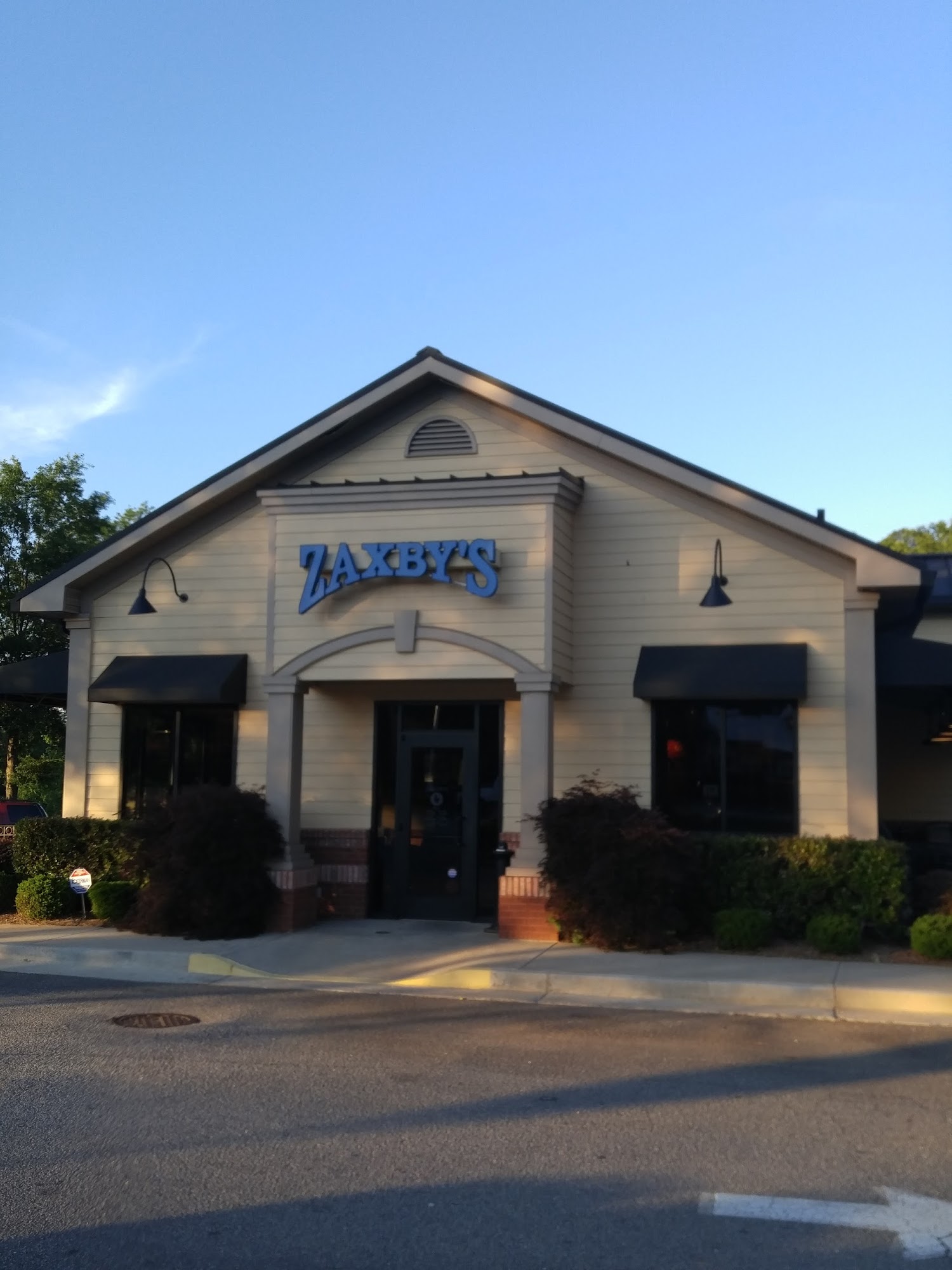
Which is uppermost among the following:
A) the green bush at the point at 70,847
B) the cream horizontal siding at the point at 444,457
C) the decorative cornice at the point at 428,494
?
the cream horizontal siding at the point at 444,457

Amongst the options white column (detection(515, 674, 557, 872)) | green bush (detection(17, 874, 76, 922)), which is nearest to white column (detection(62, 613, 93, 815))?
green bush (detection(17, 874, 76, 922))

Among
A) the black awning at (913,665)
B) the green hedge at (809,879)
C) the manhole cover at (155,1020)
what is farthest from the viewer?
the black awning at (913,665)

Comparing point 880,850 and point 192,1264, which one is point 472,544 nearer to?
point 880,850

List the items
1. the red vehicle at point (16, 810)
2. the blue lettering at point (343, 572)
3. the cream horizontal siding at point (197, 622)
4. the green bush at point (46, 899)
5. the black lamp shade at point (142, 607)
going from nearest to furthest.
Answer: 1. the blue lettering at point (343, 572)
2. the green bush at point (46, 899)
3. the black lamp shade at point (142, 607)
4. the cream horizontal siding at point (197, 622)
5. the red vehicle at point (16, 810)

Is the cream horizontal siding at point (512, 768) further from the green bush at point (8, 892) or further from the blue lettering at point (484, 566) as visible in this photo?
the green bush at point (8, 892)

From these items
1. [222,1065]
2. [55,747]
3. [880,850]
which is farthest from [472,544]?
[55,747]

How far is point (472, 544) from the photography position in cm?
1519

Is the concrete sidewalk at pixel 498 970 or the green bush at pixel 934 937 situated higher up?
the green bush at pixel 934 937

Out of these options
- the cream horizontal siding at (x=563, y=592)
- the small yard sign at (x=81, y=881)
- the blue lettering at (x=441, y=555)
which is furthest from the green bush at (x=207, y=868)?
the cream horizontal siding at (x=563, y=592)

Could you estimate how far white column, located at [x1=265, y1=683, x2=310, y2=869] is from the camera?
611 inches

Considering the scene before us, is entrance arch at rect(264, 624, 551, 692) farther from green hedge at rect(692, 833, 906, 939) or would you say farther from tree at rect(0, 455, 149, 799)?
tree at rect(0, 455, 149, 799)

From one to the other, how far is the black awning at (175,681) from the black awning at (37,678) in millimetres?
1183

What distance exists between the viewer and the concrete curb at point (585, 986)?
36.9 ft

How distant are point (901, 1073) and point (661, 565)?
26.2ft
